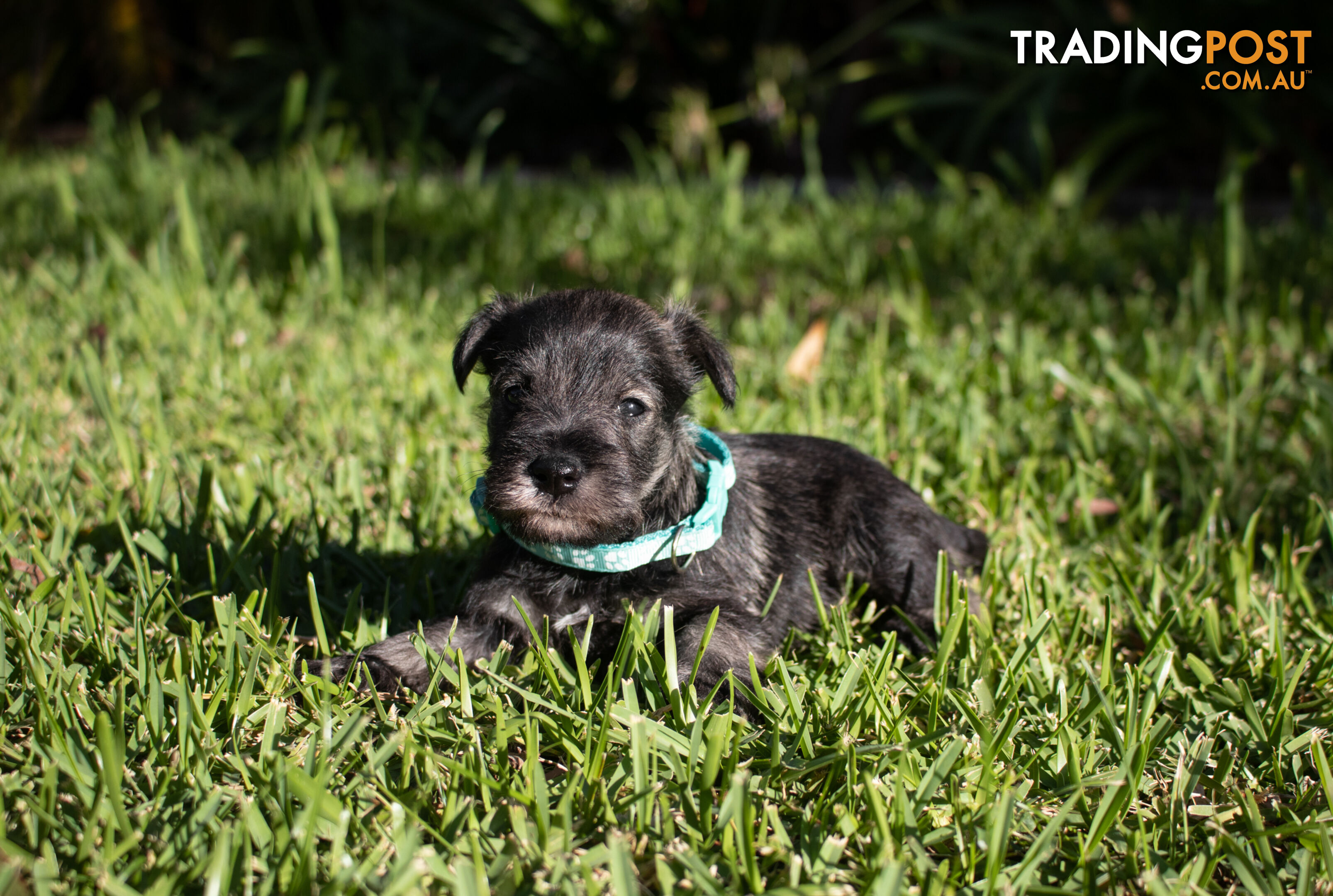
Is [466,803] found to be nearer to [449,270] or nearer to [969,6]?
[449,270]

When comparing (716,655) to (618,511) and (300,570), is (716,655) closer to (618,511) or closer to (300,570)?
(618,511)

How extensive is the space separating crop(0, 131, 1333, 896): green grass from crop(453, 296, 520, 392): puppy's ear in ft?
1.76

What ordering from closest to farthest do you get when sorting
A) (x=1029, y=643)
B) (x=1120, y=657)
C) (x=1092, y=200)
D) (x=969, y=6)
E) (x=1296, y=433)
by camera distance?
(x=1029, y=643) → (x=1120, y=657) → (x=1296, y=433) → (x=1092, y=200) → (x=969, y=6)

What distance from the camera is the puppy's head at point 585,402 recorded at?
89.5 inches

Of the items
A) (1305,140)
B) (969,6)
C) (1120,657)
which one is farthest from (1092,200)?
(1120,657)

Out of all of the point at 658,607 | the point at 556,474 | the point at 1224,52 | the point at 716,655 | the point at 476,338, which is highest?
the point at 1224,52

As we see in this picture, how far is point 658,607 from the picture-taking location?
2453mm

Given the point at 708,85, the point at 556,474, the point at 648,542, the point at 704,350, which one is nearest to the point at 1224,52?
the point at 708,85

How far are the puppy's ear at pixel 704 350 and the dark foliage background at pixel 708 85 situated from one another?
515cm

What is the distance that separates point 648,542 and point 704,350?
601 millimetres

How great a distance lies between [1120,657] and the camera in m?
2.82

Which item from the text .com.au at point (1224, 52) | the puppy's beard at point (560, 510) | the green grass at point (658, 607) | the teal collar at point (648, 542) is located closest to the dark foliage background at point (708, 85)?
the text .com.au at point (1224, 52)

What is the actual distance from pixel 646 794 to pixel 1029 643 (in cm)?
111

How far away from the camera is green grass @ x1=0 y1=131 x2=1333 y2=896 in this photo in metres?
1.95
